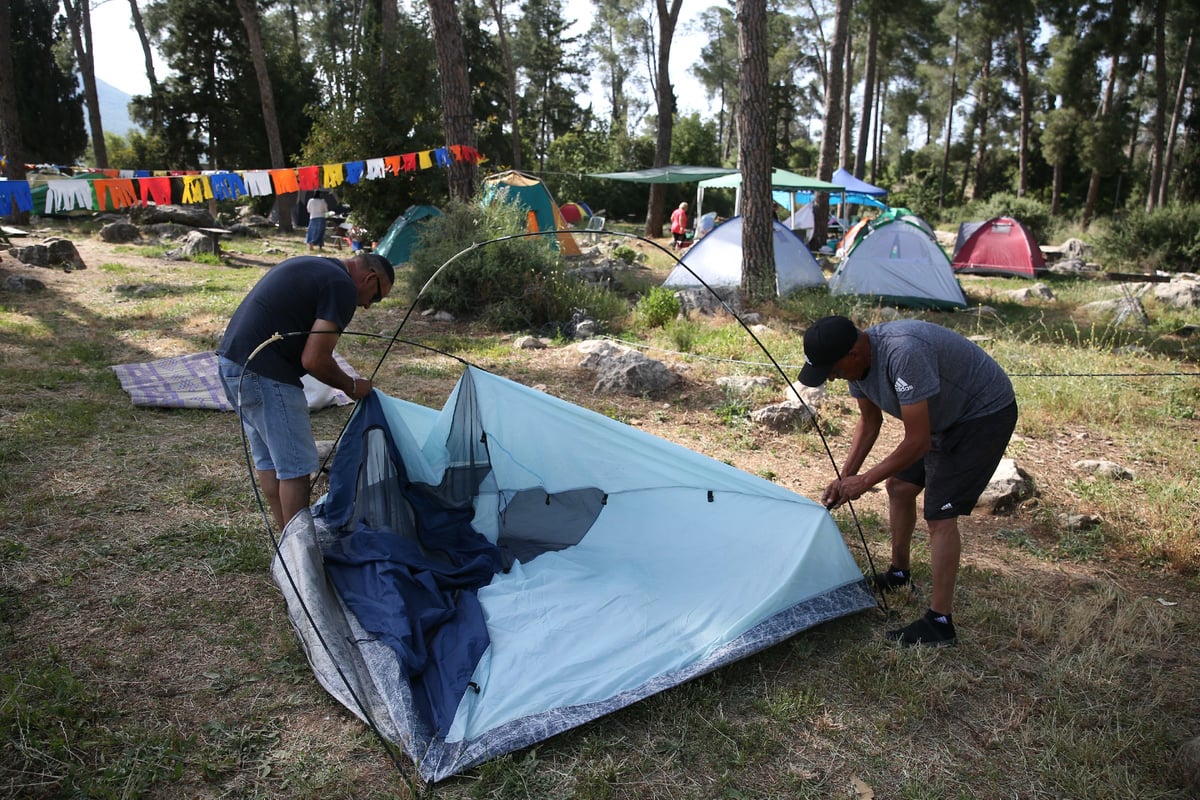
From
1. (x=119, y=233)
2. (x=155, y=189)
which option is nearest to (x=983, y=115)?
(x=119, y=233)

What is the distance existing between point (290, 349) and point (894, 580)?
2.58 metres

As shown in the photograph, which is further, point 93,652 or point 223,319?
point 223,319

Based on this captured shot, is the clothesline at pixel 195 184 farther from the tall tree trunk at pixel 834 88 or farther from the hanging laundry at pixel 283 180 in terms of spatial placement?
the tall tree trunk at pixel 834 88

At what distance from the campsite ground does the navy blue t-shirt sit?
918mm

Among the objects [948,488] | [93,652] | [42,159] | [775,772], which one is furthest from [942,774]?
[42,159]

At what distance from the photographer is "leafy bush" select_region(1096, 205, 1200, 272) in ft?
46.7

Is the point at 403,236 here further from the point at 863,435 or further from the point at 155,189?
the point at 863,435

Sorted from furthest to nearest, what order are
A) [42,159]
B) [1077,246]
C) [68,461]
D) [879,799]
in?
[42,159], [1077,246], [68,461], [879,799]

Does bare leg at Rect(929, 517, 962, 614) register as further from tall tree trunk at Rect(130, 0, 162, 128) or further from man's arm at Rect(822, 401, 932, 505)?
tall tree trunk at Rect(130, 0, 162, 128)

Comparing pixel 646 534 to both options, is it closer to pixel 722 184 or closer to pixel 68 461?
pixel 68 461

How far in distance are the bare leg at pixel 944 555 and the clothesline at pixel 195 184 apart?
7.67 metres

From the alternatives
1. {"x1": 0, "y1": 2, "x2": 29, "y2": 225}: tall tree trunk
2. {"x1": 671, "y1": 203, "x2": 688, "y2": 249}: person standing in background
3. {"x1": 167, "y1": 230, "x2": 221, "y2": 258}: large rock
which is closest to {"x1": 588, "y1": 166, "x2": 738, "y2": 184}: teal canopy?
{"x1": 671, "y1": 203, "x2": 688, "y2": 249}: person standing in background

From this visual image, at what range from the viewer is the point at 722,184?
58.0 feet

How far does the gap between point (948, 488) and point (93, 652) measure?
297 cm
